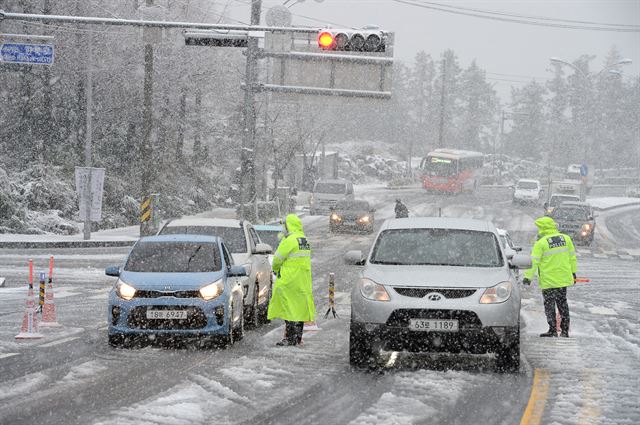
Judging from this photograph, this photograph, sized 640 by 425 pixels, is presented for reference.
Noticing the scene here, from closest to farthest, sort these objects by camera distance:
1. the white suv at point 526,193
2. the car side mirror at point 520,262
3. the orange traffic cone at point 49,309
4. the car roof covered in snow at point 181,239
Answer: the car side mirror at point 520,262 < the car roof covered in snow at point 181,239 < the orange traffic cone at point 49,309 < the white suv at point 526,193

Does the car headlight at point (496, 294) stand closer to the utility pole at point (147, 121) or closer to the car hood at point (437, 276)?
the car hood at point (437, 276)

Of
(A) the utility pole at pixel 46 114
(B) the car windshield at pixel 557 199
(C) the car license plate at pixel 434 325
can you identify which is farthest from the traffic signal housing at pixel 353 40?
(B) the car windshield at pixel 557 199

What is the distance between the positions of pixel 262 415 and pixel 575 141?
14366 centimetres

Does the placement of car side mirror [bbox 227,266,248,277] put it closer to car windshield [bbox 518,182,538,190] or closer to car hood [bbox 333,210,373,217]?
car hood [bbox 333,210,373,217]

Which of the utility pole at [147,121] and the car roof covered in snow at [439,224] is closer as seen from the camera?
the car roof covered in snow at [439,224]

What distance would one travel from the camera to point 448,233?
1351 centimetres

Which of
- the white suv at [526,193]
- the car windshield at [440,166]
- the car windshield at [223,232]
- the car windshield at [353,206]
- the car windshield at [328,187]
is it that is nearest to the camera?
the car windshield at [223,232]

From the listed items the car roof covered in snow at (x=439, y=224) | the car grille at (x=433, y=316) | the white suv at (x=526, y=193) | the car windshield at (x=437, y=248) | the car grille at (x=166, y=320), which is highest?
the car roof covered in snow at (x=439, y=224)

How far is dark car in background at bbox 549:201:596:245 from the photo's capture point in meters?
44.5

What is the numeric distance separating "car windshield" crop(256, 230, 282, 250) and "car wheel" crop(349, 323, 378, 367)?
43.6ft

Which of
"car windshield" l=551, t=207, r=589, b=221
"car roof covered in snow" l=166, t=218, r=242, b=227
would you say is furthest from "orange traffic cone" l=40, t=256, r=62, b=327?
"car windshield" l=551, t=207, r=589, b=221

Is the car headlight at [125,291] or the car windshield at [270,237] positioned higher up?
the car headlight at [125,291]

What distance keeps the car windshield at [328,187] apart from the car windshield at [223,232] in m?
39.9

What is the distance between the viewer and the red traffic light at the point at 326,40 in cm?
2347
